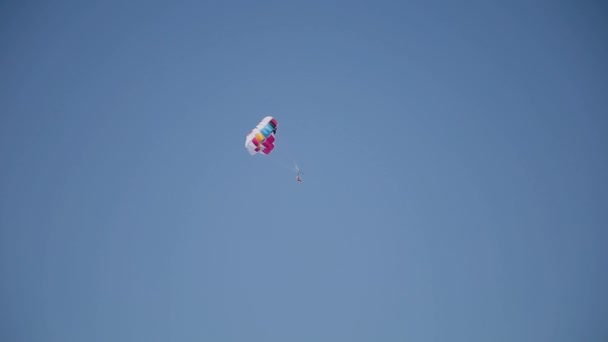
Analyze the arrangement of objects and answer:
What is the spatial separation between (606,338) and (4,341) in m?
88.8

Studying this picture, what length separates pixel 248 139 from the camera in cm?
2669

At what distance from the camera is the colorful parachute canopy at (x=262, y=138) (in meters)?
26.6

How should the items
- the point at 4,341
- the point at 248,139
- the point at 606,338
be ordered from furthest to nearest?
1. the point at 4,341
2. the point at 606,338
3. the point at 248,139

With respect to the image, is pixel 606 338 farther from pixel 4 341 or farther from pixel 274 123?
pixel 4 341

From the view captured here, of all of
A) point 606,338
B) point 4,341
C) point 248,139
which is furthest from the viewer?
point 4,341

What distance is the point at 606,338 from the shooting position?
42.7 m

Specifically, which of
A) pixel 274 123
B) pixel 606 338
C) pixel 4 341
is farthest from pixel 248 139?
pixel 4 341

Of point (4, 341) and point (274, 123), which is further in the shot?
point (4, 341)

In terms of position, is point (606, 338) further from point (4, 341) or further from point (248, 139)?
point (4, 341)

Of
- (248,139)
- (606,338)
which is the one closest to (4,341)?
(248,139)

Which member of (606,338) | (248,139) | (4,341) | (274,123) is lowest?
(4,341)

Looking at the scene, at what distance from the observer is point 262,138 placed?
26688 mm

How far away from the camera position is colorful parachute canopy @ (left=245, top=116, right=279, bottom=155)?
87.2 ft

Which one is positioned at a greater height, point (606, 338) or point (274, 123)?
point (606, 338)
